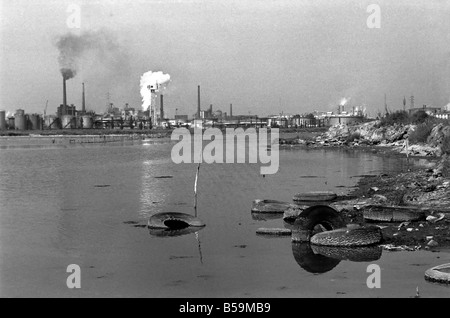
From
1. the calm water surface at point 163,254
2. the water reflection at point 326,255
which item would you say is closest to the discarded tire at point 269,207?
the calm water surface at point 163,254

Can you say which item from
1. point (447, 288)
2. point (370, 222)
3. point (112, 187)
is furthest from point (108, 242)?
point (112, 187)

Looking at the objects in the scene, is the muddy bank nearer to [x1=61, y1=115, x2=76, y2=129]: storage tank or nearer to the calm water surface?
the calm water surface

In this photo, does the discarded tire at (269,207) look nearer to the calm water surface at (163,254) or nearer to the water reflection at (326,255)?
the calm water surface at (163,254)

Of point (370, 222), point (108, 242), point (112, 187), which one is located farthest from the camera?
point (112, 187)

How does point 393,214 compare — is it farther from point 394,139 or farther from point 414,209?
point 394,139

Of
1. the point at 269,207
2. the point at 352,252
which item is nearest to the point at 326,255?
the point at 352,252

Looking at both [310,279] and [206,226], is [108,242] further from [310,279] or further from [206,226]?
[310,279]
